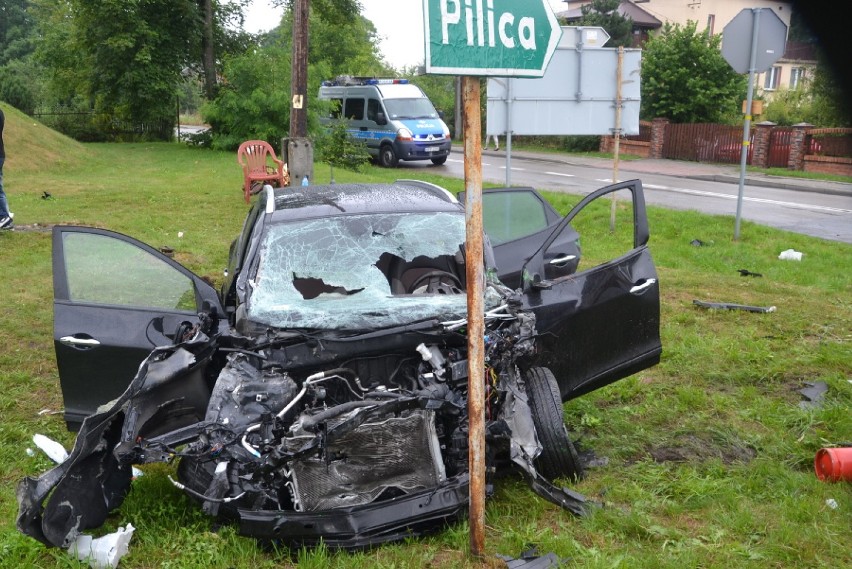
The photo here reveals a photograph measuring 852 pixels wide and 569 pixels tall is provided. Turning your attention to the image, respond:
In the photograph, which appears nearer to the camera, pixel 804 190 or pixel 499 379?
pixel 499 379

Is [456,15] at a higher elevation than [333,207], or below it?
higher

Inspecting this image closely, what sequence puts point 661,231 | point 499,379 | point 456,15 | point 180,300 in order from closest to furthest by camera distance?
point 456,15
point 499,379
point 180,300
point 661,231

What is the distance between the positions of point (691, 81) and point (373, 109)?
13298 mm

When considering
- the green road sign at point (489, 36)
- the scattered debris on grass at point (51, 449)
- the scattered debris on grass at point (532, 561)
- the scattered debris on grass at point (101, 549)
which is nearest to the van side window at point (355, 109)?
the scattered debris on grass at point (51, 449)

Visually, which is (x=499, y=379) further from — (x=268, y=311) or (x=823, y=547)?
(x=823, y=547)

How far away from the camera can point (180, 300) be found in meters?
4.84

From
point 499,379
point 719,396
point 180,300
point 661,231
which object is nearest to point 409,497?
point 499,379

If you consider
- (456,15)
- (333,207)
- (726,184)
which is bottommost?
(726,184)

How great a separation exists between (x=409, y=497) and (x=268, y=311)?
1.28 metres

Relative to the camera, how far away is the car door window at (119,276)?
4508 mm

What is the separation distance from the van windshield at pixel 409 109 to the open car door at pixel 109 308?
18.9 m

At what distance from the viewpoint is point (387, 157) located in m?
23.4

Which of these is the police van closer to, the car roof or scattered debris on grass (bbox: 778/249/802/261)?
scattered debris on grass (bbox: 778/249/802/261)

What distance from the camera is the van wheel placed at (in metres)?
23.1
